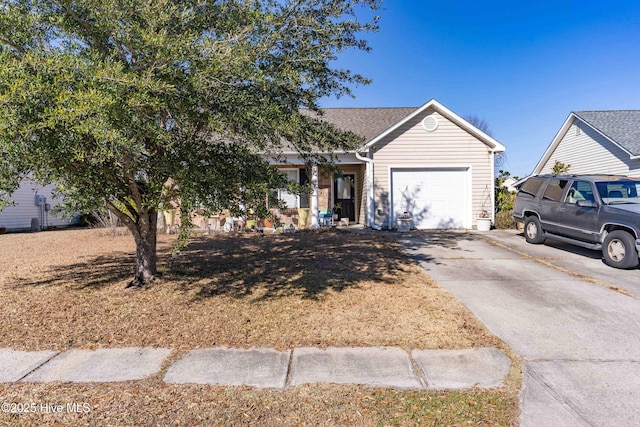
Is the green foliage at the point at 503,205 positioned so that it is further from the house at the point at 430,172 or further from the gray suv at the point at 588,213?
the gray suv at the point at 588,213

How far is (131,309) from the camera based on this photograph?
4.79 metres

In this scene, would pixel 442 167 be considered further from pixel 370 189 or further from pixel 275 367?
pixel 275 367

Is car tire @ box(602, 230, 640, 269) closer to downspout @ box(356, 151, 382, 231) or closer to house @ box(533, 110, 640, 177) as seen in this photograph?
downspout @ box(356, 151, 382, 231)

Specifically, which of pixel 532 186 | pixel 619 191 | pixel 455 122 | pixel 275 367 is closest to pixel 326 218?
pixel 455 122

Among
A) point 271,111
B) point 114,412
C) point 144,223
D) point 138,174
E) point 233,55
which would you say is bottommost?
Result: point 114,412

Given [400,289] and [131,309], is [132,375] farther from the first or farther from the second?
[400,289]

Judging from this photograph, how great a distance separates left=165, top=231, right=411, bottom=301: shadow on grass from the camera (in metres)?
5.77

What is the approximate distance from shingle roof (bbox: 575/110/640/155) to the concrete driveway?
7144mm

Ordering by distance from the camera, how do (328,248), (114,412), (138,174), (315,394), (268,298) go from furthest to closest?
(328,248), (268,298), (138,174), (315,394), (114,412)

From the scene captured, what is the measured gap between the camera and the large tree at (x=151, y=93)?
3.30 m

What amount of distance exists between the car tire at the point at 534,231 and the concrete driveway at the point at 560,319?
0.41 meters

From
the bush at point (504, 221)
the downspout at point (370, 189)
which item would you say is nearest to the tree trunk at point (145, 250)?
the downspout at point (370, 189)

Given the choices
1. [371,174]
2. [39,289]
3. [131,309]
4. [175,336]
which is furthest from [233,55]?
[371,174]

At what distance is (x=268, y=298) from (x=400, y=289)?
2.10 metres
